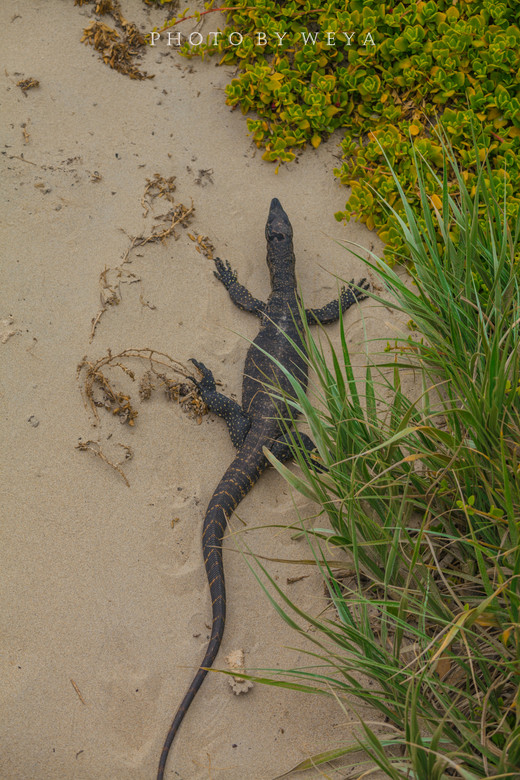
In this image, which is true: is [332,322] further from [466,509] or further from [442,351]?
[466,509]

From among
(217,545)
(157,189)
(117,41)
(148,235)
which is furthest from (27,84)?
(217,545)

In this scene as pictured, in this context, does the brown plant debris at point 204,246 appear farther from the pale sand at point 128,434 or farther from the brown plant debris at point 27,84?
the brown plant debris at point 27,84

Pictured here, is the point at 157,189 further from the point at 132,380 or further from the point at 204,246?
the point at 132,380

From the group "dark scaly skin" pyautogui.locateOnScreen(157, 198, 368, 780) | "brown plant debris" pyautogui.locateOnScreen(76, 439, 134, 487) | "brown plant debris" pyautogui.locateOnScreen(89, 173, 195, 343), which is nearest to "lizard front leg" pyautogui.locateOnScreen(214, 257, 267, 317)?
"dark scaly skin" pyautogui.locateOnScreen(157, 198, 368, 780)

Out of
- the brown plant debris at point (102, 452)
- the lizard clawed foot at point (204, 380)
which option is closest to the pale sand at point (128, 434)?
the brown plant debris at point (102, 452)

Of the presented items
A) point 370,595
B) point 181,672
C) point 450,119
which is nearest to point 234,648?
point 181,672

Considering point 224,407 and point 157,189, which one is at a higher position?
point 157,189
